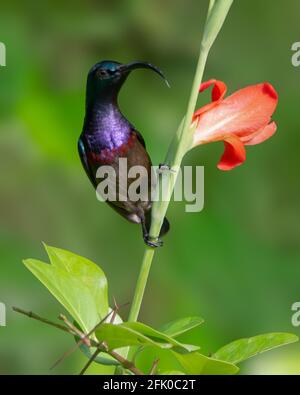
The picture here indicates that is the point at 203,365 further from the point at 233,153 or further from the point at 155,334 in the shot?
the point at 233,153

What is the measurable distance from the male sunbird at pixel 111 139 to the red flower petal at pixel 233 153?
76mm

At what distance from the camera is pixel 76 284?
725 mm

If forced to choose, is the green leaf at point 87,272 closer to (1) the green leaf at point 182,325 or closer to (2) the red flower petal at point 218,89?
(1) the green leaf at point 182,325

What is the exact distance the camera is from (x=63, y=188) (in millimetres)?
1891

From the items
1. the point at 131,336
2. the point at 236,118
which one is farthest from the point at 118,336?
the point at 236,118

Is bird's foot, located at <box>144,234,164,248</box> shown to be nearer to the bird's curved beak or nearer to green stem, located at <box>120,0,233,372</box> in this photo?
green stem, located at <box>120,0,233,372</box>

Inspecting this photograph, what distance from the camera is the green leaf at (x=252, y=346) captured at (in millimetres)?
711

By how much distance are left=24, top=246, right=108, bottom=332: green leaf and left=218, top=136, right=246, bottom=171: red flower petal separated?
157mm

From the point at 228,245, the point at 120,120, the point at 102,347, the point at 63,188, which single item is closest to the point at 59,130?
the point at 63,188

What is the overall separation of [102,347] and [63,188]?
1.22m

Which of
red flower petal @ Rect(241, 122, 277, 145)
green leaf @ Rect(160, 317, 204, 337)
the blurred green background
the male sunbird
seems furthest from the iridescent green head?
the blurred green background

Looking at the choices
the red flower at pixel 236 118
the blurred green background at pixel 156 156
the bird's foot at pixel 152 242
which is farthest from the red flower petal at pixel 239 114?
the blurred green background at pixel 156 156

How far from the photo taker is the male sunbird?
0.81m

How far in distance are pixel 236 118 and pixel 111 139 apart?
5.1 inches
